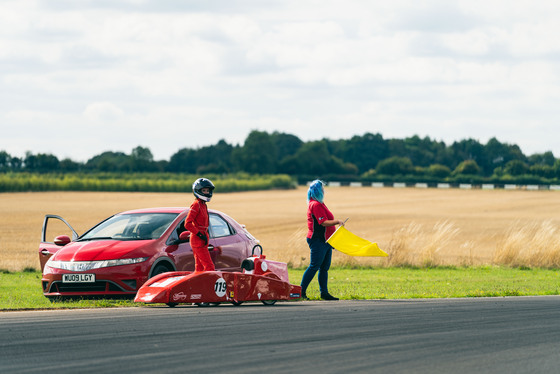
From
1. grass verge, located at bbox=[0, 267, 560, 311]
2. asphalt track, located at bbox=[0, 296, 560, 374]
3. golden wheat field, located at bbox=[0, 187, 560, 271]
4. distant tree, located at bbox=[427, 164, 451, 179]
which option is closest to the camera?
asphalt track, located at bbox=[0, 296, 560, 374]

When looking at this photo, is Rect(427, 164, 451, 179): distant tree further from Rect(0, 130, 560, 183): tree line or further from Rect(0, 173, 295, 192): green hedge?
Rect(0, 173, 295, 192): green hedge

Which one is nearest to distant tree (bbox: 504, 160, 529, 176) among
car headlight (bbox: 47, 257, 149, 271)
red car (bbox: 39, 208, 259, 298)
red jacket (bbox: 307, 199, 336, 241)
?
red jacket (bbox: 307, 199, 336, 241)

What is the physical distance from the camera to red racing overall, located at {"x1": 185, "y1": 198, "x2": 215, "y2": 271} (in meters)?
13.1

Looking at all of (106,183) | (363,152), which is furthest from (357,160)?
(106,183)

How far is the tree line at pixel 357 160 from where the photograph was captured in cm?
13338

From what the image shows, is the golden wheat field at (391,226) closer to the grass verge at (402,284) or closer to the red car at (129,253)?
the grass verge at (402,284)

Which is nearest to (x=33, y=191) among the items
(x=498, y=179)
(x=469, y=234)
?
(x=469, y=234)

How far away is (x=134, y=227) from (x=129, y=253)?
1.18 m

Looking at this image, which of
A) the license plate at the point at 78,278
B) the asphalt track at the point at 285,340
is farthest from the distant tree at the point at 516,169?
the license plate at the point at 78,278

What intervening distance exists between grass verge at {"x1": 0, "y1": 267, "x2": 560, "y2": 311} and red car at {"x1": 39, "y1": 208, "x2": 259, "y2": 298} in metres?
0.33

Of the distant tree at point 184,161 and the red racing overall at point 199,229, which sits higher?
the distant tree at point 184,161

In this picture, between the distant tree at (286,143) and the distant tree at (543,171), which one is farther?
the distant tree at (286,143)

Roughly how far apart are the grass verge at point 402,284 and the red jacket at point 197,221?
5.45 ft

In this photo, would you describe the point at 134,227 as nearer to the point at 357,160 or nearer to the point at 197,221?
the point at 197,221
